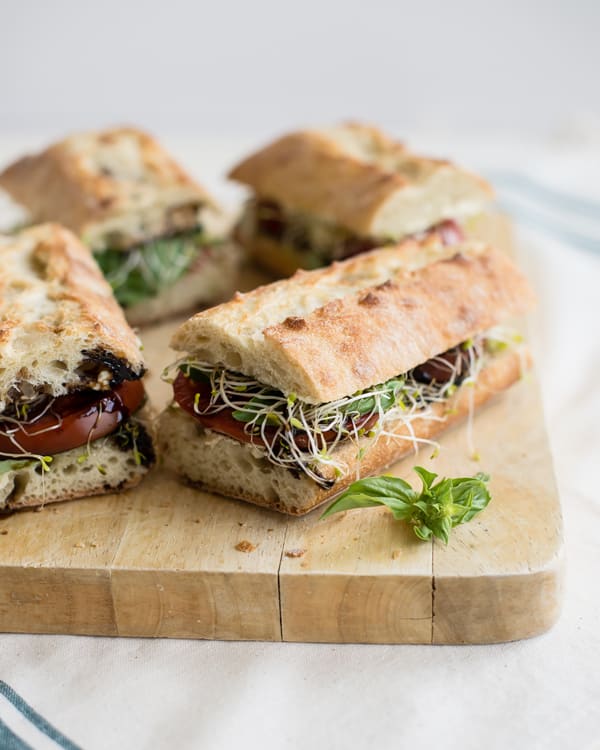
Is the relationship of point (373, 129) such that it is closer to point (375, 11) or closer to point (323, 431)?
point (323, 431)

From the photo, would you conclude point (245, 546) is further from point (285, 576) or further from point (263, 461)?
point (263, 461)

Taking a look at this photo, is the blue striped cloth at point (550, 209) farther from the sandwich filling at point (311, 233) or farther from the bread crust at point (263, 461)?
the bread crust at point (263, 461)

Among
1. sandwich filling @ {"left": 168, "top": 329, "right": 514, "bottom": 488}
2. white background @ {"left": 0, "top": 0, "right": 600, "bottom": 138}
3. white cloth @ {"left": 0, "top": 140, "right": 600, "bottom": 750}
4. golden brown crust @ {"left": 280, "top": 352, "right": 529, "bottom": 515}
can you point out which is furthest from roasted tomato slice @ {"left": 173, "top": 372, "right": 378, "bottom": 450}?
white background @ {"left": 0, "top": 0, "right": 600, "bottom": 138}

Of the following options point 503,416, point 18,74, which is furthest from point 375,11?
point 503,416

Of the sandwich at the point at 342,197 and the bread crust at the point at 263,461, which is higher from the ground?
the sandwich at the point at 342,197

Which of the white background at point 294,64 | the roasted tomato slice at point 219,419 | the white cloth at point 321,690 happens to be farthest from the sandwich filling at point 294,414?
the white background at point 294,64

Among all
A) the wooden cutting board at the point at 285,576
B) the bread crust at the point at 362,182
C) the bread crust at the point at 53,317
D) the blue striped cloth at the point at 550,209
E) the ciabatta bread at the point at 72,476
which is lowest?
the blue striped cloth at the point at 550,209

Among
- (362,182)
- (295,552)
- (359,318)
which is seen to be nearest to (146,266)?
(362,182)
